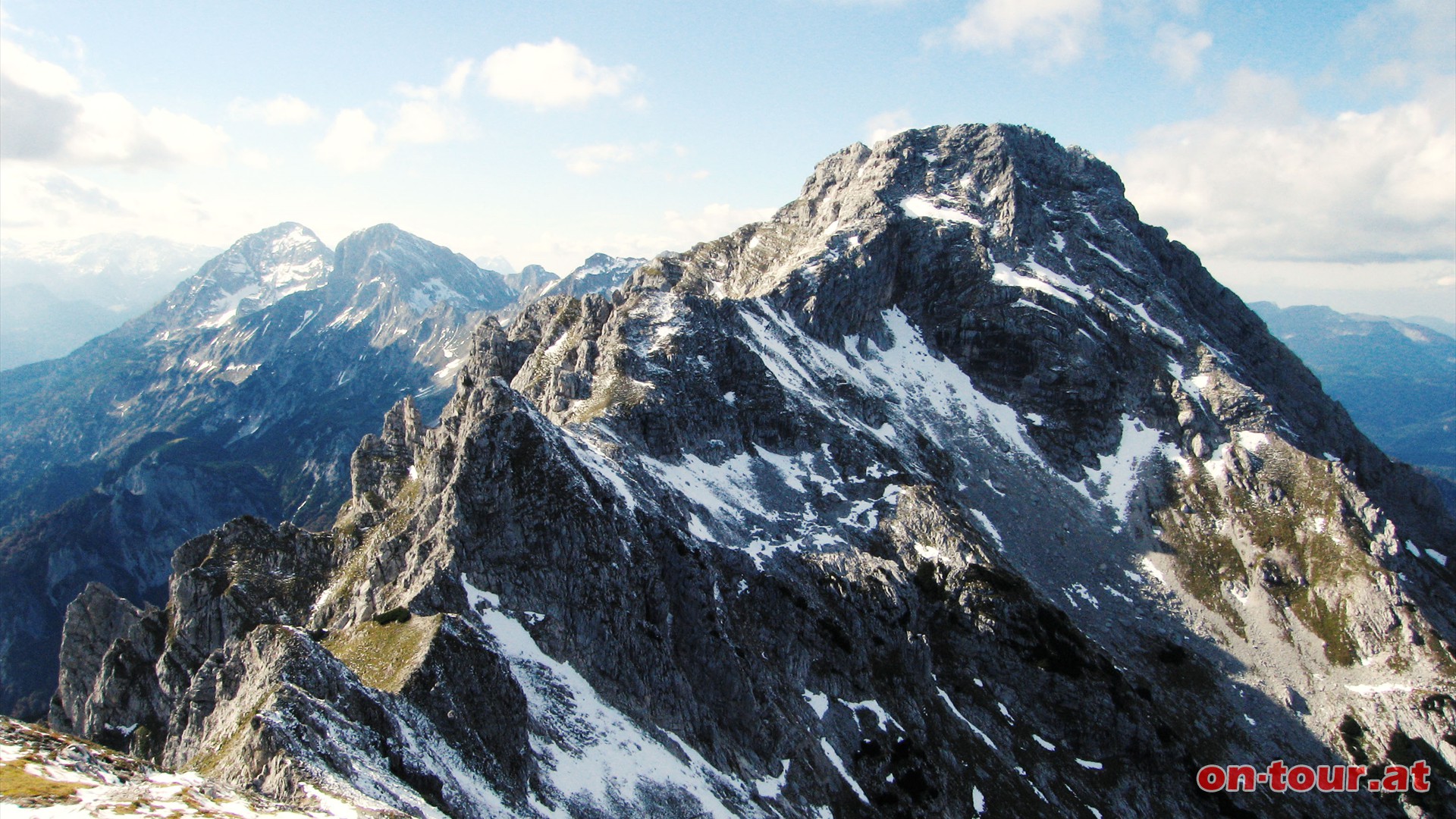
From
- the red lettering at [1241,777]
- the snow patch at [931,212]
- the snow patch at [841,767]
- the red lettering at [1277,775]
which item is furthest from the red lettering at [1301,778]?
the snow patch at [931,212]

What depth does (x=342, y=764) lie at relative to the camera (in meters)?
34.3

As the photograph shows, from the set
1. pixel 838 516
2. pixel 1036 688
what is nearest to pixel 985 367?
pixel 838 516

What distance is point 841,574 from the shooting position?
304 ft

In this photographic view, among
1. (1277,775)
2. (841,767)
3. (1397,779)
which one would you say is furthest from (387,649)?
(1397,779)

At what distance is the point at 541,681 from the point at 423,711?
44.8 feet

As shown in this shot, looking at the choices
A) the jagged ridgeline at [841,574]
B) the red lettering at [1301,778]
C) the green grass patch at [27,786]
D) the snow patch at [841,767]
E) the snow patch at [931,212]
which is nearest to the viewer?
the green grass patch at [27,786]

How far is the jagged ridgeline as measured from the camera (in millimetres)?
54219

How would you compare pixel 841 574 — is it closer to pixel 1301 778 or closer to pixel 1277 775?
pixel 1277 775

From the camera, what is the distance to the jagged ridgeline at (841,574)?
54.2m

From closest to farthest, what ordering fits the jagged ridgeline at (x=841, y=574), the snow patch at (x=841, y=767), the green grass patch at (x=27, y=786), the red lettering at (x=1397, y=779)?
the green grass patch at (x=27, y=786) → the jagged ridgeline at (x=841, y=574) → the snow patch at (x=841, y=767) → the red lettering at (x=1397, y=779)

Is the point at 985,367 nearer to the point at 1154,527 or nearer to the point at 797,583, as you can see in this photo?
the point at 1154,527

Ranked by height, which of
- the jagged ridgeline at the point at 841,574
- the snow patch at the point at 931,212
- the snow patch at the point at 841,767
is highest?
the snow patch at the point at 931,212

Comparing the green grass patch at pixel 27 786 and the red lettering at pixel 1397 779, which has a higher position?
the green grass patch at pixel 27 786

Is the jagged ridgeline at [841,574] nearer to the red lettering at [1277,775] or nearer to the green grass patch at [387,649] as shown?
the green grass patch at [387,649]
